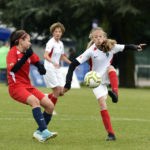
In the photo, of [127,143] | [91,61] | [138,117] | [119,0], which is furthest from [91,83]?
[119,0]

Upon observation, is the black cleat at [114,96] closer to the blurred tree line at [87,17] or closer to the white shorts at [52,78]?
the white shorts at [52,78]

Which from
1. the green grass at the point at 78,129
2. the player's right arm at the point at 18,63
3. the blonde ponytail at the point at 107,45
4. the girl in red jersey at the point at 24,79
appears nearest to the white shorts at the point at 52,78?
the green grass at the point at 78,129

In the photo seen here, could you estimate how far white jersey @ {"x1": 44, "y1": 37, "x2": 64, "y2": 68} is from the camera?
512 inches

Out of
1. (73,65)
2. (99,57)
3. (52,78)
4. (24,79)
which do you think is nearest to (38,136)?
(24,79)

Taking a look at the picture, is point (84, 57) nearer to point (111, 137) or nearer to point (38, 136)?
point (111, 137)

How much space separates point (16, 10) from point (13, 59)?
21.7m

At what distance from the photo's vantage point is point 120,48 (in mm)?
9000

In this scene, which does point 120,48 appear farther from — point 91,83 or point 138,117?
point 138,117

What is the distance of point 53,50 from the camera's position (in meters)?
13.1

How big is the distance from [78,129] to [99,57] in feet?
5.67

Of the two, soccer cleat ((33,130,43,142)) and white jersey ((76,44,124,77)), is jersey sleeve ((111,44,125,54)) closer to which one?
white jersey ((76,44,124,77))

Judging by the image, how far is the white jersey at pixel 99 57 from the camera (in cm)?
891

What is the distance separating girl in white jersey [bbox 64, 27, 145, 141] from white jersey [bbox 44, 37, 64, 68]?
157 inches

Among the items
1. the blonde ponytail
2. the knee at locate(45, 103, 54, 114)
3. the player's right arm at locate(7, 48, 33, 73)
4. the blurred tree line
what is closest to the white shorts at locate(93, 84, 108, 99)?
the blonde ponytail
